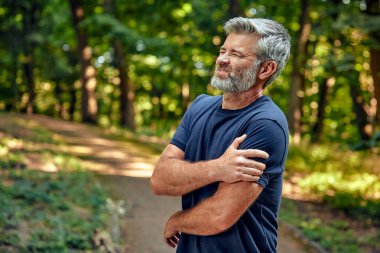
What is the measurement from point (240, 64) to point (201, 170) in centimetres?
54

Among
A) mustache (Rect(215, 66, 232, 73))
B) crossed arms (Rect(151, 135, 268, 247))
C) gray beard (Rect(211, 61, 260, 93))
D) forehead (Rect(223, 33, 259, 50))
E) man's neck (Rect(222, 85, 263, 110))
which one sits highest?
forehead (Rect(223, 33, 259, 50))

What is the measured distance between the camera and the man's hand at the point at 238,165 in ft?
7.38

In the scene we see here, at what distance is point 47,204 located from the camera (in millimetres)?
9016

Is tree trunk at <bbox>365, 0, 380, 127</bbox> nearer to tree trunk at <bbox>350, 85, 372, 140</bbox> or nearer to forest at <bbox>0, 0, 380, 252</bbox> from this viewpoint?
forest at <bbox>0, 0, 380, 252</bbox>

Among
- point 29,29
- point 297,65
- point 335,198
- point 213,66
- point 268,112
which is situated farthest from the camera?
point 29,29

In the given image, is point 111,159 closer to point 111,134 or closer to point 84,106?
point 111,134

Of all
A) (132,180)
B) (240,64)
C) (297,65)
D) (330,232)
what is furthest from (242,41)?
(297,65)

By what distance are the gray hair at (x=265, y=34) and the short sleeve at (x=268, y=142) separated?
0.35 meters

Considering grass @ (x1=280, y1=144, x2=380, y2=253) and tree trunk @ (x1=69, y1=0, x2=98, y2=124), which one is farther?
tree trunk @ (x1=69, y1=0, x2=98, y2=124)

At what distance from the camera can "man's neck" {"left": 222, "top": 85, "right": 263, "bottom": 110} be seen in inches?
99.1

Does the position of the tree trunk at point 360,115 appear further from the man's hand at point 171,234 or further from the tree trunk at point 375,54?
the man's hand at point 171,234

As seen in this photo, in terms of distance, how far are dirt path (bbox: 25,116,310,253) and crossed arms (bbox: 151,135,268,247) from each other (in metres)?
5.80

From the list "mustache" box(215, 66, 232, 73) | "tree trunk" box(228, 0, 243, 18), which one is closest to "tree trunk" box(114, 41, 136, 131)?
"tree trunk" box(228, 0, 243, 18)

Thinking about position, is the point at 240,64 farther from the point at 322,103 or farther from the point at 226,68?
the point at 322,103
